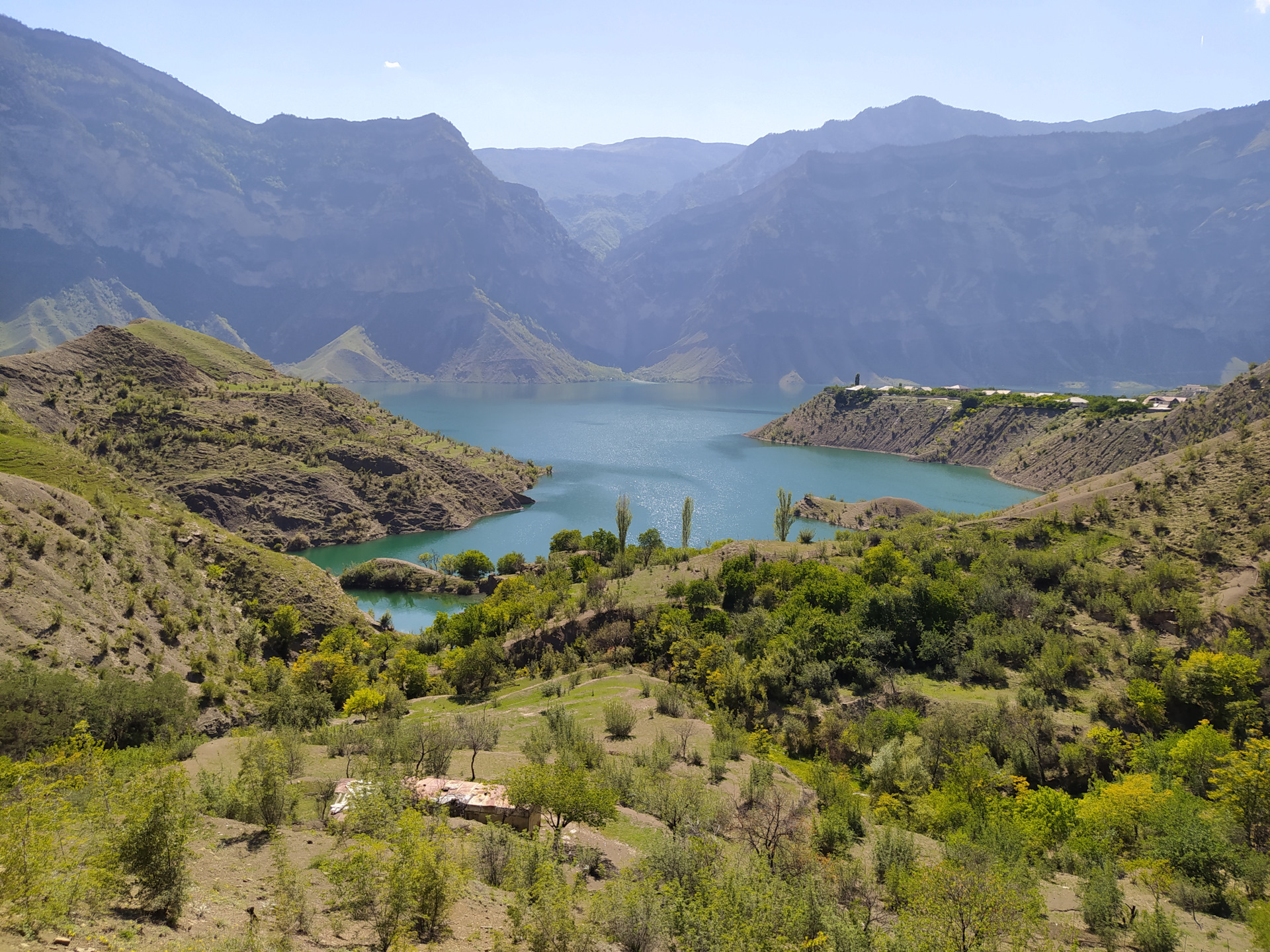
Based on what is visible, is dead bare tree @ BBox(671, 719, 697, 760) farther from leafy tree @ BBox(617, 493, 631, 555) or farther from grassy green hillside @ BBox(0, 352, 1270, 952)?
leafy tree @ BBox(617, 493, 631, 555)

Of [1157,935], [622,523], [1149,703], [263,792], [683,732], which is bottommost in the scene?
[683,732]

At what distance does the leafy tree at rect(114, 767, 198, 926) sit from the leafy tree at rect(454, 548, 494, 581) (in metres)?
52.9

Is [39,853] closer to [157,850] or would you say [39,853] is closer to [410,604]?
[157,850]

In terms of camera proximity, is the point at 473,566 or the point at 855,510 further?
the point at 855,510

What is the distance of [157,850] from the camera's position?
10.5 meters

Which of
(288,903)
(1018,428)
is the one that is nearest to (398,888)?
(288,903)

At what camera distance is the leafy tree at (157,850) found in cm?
1030

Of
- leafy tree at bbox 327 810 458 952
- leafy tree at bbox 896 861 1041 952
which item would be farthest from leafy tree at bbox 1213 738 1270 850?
leafy tree at bbox 327 810 458 952

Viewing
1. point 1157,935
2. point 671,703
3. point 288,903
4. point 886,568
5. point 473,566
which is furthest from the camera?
point 473,566

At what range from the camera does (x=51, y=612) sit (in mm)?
25750

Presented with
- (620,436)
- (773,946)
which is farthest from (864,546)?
(620,436)

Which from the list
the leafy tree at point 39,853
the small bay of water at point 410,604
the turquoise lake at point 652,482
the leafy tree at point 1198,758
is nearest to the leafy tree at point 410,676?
the small bay of water at point 410,604

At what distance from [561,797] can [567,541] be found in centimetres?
4925

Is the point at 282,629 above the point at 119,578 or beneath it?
beneath
